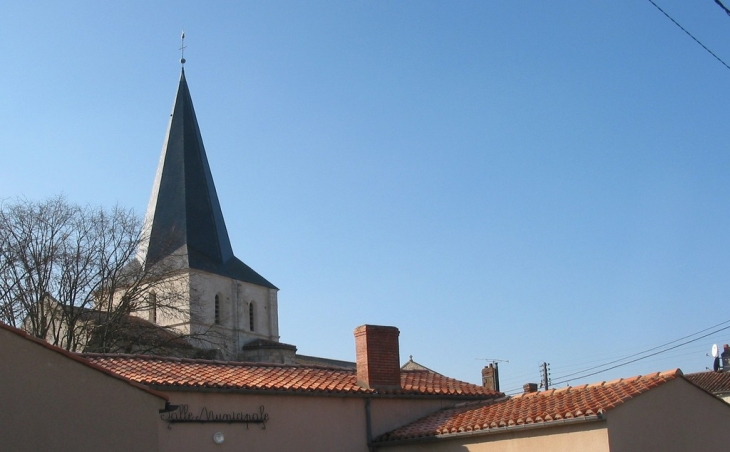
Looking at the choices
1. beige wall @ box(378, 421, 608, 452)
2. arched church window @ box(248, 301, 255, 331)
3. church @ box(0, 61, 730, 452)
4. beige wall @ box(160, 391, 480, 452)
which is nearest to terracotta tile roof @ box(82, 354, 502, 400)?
church @ box(0, 61, 730, 452)

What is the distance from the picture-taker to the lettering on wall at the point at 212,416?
15.0 meters

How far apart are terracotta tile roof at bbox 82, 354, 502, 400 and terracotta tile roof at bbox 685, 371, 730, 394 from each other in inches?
614

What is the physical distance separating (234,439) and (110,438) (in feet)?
14.2

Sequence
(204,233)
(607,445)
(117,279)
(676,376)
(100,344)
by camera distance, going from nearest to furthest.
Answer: (607,445) < (676,376) < (100,344) < (117,279) < (204,233)

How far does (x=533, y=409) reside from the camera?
15.6 m

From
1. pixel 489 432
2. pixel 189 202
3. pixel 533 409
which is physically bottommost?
pixel 489 432

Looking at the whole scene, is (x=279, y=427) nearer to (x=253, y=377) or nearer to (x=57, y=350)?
(x=253, y=377)

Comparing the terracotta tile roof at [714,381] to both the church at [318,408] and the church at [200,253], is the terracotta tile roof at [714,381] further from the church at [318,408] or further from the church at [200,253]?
the church at [200,253]


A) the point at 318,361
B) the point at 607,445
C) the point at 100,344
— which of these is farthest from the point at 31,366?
the point at 318,361

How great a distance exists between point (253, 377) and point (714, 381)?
22.2 metres

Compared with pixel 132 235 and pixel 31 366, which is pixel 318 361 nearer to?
pixel 132 235

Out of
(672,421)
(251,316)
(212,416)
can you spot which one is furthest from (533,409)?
(251,316)

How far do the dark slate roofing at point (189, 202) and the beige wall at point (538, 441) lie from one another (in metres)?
38.0

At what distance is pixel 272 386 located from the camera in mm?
16422
